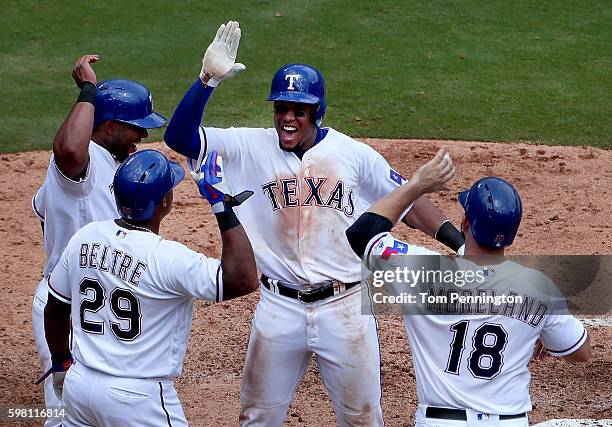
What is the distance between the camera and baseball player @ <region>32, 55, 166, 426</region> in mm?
5086

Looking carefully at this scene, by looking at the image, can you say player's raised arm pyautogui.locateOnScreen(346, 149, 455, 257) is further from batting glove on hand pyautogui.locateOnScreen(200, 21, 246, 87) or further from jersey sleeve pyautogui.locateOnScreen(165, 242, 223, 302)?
batting glove on hand pyautogui.locateOnScreen(200, 21, 246, 87)

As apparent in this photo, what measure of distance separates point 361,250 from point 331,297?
1.02 m

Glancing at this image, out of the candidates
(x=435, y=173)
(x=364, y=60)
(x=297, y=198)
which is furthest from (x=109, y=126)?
(x=364, y=60)

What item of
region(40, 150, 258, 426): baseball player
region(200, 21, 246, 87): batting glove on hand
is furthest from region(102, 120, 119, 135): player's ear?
region(40, 150, 258, 426): baseball player

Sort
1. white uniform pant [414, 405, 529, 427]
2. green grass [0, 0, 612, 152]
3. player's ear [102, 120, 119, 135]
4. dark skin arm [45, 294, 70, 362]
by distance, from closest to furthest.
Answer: white uniform pant [414, 405, 529, 427], dark skin arm [45, 294, 70, 362], player's ear [102, 120, 119, 135], green grass [0, 0, 612, 152]

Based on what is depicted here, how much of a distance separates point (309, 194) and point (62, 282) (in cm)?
134

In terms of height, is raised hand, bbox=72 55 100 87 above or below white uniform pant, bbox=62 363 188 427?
above

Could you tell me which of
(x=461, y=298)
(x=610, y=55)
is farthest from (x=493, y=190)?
(x=610, y=55)

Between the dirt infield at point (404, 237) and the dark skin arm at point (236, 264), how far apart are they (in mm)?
1905

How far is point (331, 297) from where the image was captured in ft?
16.9

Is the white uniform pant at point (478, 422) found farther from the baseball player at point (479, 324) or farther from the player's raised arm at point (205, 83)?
the player's raised arm at point (205, 83)

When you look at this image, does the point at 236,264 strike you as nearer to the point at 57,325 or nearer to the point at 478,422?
the point at 57,325

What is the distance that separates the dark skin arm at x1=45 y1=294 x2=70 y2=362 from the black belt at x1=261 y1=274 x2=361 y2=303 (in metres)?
1.05

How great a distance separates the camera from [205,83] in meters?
5.10
